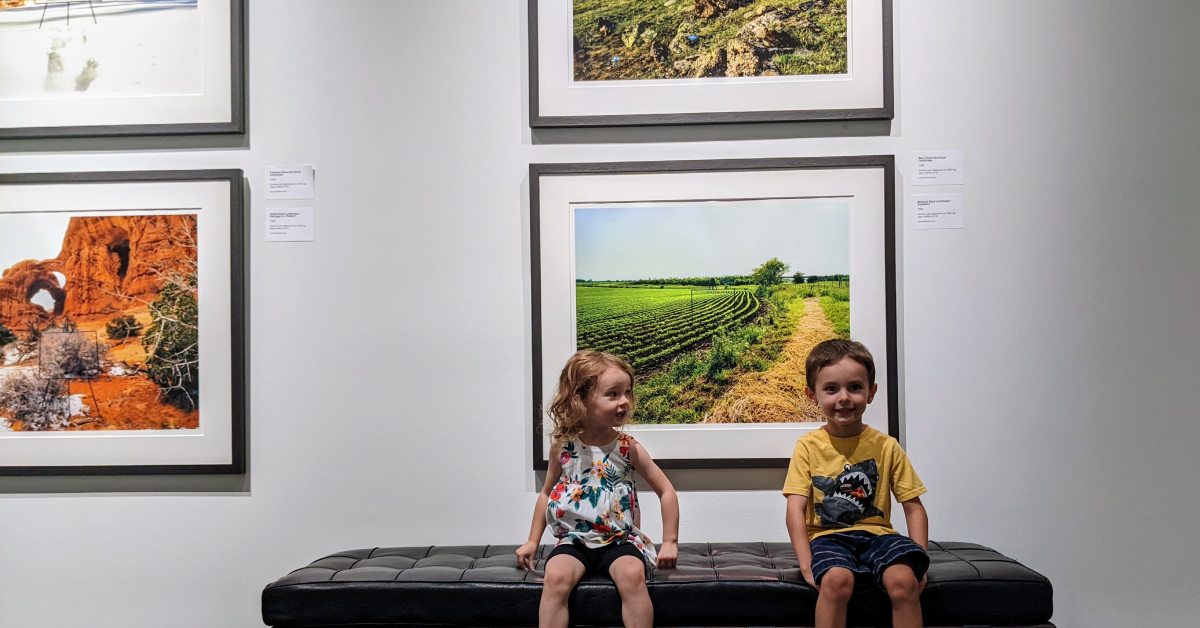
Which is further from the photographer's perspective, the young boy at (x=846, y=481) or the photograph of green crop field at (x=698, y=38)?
the photograph of green crop field at (x=698, y=38)

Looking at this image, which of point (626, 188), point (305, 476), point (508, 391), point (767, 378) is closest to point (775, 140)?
point (626, 188)

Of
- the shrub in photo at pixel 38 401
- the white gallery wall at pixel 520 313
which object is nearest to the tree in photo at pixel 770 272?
the white gallery wall at pixel 520 313

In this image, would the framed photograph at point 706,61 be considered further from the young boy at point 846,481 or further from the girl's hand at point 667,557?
the girl's hand at point 667,557

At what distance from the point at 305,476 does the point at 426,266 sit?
891 millimetres

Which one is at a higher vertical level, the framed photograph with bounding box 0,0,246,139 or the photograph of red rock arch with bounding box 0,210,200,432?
the framed photograph with bounding box 0,0,246,139

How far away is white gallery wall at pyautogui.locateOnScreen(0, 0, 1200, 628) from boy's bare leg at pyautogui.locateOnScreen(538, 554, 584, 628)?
0.66 meters

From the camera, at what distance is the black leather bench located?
238cm

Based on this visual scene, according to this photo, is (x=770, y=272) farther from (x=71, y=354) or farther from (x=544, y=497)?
(x=71, y=354)

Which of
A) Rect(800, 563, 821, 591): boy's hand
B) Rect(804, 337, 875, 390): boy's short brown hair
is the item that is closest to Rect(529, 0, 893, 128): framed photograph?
Rect(804, 337, 875, 390): boy's short brown hair

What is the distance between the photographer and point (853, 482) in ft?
8.41

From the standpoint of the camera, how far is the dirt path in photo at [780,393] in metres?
3.03

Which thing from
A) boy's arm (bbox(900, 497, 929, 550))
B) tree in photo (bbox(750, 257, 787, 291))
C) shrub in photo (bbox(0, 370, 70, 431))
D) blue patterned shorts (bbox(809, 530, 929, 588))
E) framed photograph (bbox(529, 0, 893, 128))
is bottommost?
blue patterned shorts (bbox(809, 530, 929, 588))

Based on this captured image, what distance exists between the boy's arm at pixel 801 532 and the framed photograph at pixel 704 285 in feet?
1.51

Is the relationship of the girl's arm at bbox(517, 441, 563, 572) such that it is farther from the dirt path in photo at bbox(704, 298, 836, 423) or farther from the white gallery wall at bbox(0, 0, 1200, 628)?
the dirt path in photo at bbox(704, 298, 836, 423)
